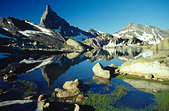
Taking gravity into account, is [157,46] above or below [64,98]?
above

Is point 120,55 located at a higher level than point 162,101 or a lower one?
higher

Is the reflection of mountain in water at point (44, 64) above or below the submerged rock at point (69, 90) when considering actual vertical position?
above

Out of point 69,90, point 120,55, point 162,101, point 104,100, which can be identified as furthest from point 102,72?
point 120,55

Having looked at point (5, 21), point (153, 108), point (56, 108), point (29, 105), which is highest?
point (5, 21)

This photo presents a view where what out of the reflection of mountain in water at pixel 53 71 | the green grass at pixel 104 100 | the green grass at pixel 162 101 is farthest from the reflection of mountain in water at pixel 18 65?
the green grass at pixel 162 101

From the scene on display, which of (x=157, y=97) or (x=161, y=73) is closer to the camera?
(x=157, y=97)

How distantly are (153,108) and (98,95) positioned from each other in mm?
6449

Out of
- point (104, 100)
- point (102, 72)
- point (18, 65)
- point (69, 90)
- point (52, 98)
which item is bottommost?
point (104, 100)

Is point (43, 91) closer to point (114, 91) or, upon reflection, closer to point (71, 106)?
point (71, 106)

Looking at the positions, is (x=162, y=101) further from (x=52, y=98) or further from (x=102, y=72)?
(x=52, y=98)

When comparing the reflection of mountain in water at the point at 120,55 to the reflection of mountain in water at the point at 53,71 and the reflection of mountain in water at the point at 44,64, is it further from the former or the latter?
the reflection of mountain in water at the point at 53,71

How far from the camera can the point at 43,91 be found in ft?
51.3

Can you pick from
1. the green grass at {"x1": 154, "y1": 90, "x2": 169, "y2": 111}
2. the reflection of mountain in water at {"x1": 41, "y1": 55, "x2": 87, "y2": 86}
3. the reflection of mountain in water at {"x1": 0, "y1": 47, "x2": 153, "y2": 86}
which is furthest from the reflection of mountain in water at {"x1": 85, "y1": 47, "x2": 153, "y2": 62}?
the green grass at {"x1": 154, "y1": 90, "x2": 169, "y2": 111}

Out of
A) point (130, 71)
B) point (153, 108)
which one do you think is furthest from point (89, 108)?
point (130, 71)
